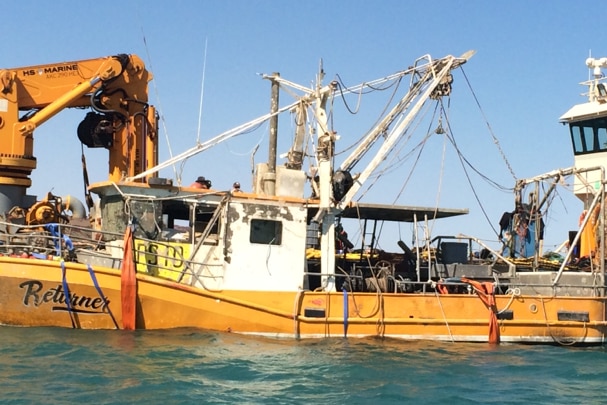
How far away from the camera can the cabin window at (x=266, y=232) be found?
40.4 ft

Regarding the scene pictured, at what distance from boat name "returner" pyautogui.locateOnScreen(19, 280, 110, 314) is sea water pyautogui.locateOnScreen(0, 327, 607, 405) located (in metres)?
0.38

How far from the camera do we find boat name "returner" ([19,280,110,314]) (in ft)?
36.6

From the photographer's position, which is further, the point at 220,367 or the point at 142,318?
the point at 142,318

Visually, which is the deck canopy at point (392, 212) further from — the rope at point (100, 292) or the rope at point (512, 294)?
the rope at point (100, 292)

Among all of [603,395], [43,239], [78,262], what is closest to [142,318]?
[78,262]

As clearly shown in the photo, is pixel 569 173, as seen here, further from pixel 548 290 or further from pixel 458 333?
pixel 458 333

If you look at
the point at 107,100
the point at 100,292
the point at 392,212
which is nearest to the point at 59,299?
the point at 100,292

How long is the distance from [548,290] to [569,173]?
2.43 metres

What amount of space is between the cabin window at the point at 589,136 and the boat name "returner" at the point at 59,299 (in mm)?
12112

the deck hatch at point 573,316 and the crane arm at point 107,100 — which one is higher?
the crane arm at point 107,100

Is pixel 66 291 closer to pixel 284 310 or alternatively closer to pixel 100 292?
pixel 100 292

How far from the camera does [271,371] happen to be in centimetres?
932

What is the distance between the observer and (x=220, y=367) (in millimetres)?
9297

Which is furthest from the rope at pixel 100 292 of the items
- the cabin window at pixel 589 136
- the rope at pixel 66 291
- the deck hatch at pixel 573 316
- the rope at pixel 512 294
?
the cabin window at pixel 589 136
